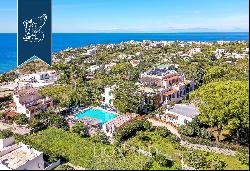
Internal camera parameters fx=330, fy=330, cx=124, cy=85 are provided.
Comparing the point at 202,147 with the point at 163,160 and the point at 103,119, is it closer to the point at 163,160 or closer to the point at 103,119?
the point at 163,160

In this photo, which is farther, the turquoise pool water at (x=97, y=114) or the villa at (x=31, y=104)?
the turquoise pool water at (x=97, y=114)

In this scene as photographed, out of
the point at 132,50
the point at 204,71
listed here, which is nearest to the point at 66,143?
the point at 204,71

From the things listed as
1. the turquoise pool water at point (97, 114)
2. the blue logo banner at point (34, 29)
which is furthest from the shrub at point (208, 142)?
the blue logo banner at point (34, 29)

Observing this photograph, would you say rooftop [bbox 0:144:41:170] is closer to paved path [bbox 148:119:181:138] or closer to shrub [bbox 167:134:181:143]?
shrub [bbox 167:134:181:143]

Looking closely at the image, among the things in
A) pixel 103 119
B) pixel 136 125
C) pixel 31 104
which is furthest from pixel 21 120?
pixel 136 125

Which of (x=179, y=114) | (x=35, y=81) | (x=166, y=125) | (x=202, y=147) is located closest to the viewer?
(x=202, y=147)

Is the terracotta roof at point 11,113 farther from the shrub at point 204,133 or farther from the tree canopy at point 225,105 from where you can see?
the tree canopy at point 225,105

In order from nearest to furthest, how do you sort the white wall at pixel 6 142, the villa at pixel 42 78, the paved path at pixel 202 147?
the paved path at pixel 202 147 < the white wall at pixel 6 142 < the villa at pixel 42 78
